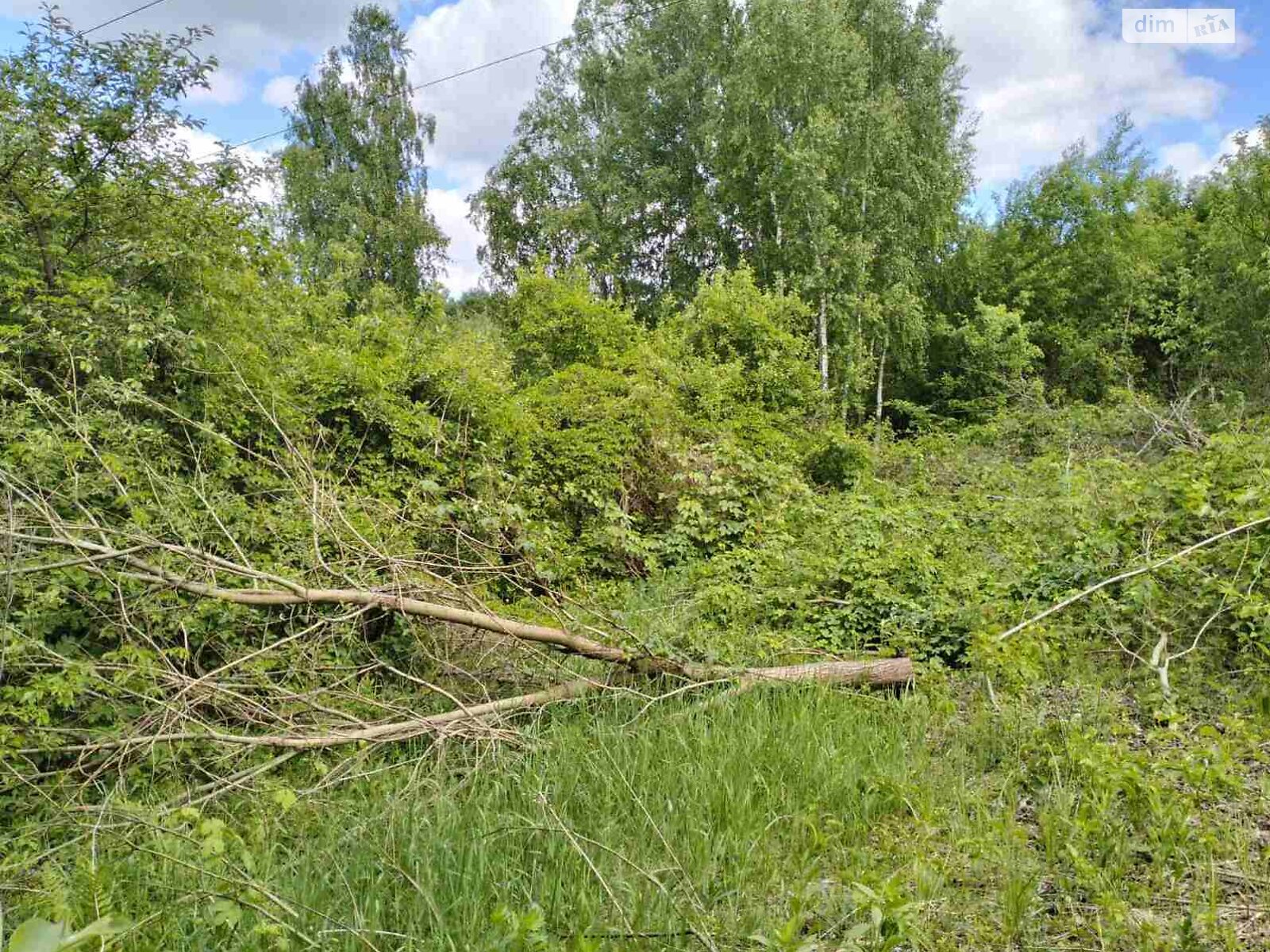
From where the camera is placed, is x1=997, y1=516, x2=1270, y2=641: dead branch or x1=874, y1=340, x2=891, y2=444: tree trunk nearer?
x1=997, y1=516, x2=1270, y2=641: dead branch

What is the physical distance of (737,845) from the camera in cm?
262

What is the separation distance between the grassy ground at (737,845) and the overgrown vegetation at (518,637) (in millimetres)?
19

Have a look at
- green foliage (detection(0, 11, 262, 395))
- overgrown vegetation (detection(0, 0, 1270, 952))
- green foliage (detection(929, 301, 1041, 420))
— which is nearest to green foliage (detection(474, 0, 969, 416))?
green foliage (detection(929, 301, 1041, 420))

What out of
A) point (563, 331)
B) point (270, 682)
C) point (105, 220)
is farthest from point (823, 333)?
point (270, 682)

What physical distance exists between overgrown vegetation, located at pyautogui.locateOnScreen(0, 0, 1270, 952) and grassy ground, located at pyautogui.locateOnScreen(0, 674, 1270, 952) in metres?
0.02

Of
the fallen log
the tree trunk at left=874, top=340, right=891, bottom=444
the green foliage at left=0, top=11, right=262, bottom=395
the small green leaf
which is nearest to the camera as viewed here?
the small green leaf

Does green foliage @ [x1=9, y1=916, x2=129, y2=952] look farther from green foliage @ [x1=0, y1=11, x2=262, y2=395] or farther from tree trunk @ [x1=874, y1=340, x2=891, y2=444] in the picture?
tree trunk @ [x1=874, y1=340, x2=891, y2=444]

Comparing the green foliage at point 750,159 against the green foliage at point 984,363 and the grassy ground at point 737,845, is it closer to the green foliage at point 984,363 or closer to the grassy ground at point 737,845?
the green foliage at point 984,363

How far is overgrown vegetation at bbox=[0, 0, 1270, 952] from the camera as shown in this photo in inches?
92.2

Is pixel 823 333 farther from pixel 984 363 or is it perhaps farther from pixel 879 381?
pixel 984 363

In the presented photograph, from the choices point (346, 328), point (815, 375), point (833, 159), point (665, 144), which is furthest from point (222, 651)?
point (665, 144)

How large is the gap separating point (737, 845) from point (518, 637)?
1583 mm

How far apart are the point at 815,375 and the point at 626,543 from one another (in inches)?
235

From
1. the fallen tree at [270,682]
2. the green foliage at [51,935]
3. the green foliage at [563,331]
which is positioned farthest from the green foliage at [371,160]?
the green foliage at [51,935]
